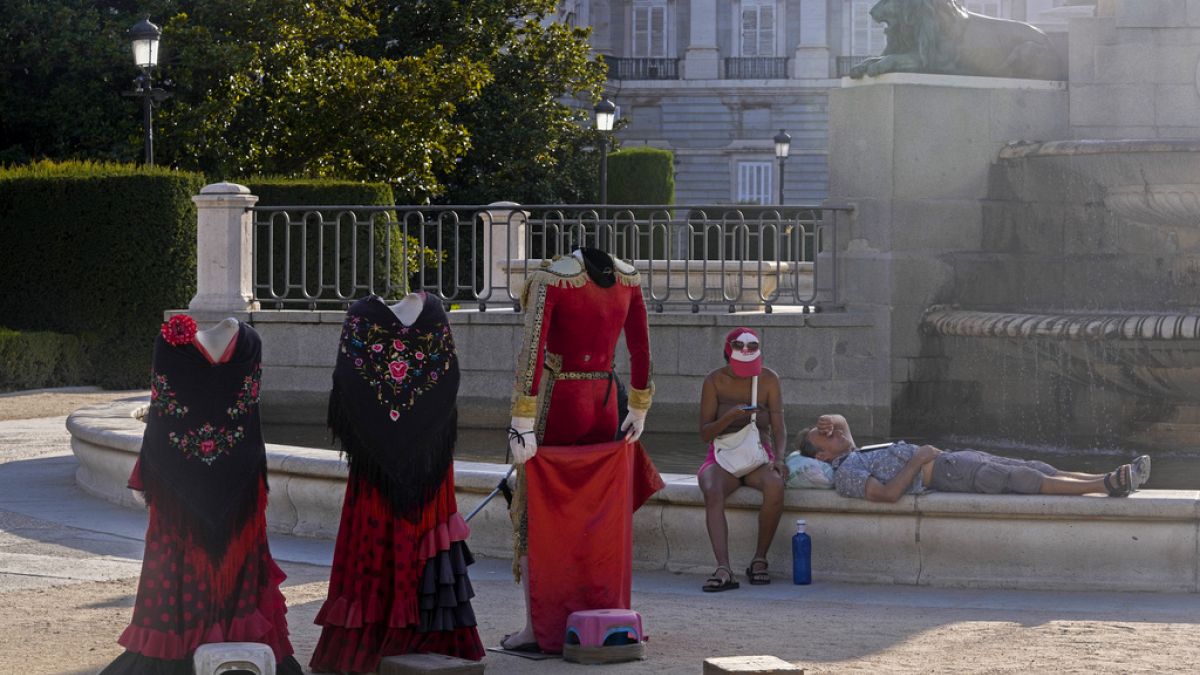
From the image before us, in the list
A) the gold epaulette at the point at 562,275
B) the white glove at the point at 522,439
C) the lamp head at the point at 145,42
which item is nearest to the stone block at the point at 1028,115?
the gold epaulette at the point at 562,275

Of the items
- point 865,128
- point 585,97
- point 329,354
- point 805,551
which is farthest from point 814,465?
point 585,97

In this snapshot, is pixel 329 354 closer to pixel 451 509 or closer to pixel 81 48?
pixel 451 509

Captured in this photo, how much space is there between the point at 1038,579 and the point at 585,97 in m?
47.3

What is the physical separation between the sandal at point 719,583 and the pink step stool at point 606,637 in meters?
1.36

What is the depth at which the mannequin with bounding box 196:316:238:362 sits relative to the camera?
625 centimetres

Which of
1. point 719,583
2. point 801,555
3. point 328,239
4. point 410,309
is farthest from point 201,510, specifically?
point 328,239

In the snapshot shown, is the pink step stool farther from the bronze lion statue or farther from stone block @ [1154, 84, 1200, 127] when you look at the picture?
stone block @ [1154, 84, 1200, 127]

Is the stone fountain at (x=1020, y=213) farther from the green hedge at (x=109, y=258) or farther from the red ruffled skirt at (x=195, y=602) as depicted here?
the green hedge at (x=109, y=258)

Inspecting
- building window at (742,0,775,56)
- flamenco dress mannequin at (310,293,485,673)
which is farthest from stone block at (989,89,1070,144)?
building window at (742,0,775,56)

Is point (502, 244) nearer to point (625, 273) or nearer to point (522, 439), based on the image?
point (625, 273)

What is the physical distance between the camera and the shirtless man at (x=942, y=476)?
798cm

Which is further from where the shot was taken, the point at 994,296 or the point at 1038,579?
the point at 994,296

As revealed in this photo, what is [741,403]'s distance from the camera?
826 centimetres

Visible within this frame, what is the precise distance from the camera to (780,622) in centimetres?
731
